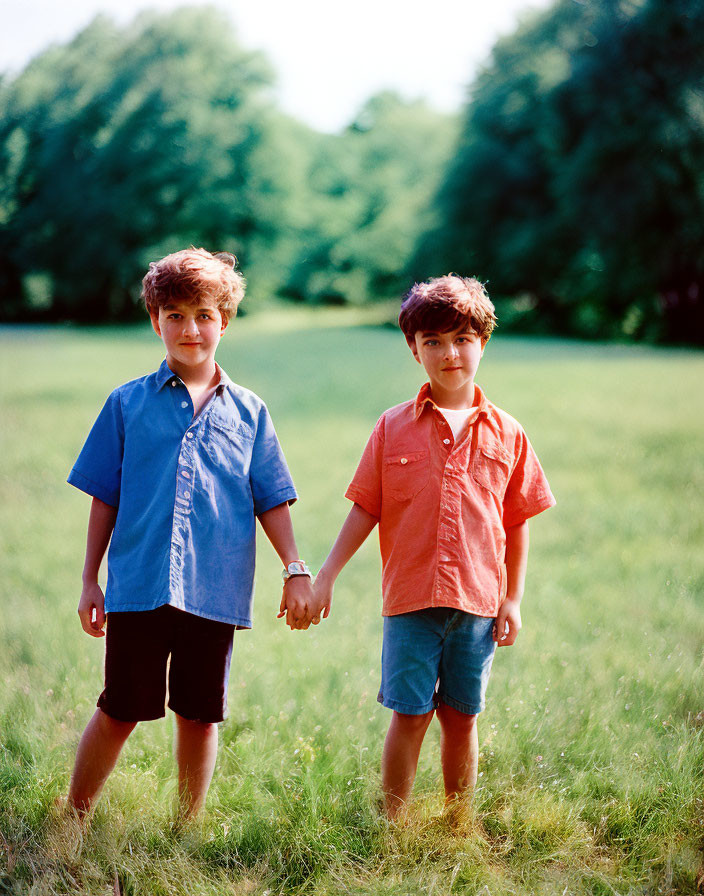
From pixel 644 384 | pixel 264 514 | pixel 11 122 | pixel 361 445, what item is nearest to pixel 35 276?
pixel 11 122

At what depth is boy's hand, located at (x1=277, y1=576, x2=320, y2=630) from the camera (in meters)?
2.42

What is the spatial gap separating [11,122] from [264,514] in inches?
288

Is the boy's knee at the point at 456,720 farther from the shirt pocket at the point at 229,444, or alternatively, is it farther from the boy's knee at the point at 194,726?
the shirt pocket at the point at 229,444

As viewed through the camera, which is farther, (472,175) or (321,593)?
(472,175)

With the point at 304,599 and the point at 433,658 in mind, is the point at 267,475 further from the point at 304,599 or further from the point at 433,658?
the point at 433,658

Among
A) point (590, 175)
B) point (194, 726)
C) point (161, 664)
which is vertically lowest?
point (194, 726)

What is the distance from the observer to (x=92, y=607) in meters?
2.44

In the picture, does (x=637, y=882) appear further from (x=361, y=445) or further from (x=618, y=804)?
(x=361, y=445)

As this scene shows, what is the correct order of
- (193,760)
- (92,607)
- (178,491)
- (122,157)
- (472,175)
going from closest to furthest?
(178,491)
(92,607)
(193,760)
(122,157)
(472,175)

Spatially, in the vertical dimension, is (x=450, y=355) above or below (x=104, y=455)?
above

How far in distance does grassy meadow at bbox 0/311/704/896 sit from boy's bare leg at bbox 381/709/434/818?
74 millimetres

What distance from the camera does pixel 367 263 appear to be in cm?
5097

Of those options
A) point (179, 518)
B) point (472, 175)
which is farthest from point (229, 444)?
point (472, 175)

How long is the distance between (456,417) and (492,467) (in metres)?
0.18
